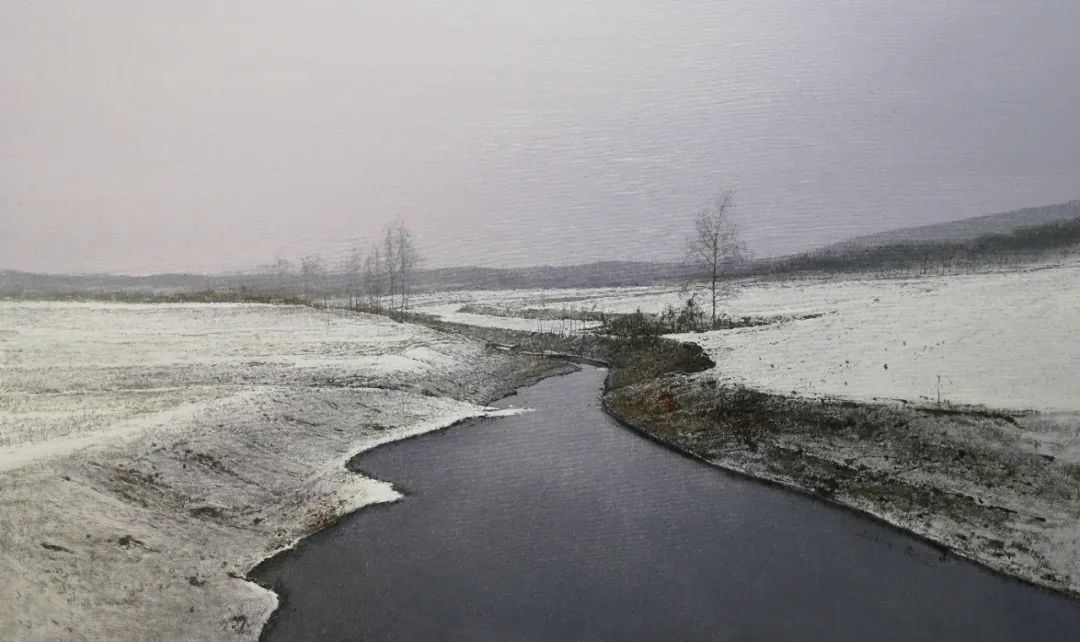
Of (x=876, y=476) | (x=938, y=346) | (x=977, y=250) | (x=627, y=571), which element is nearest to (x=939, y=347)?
(x=938, y=346)

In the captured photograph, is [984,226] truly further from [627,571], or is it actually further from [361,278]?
[361,278]

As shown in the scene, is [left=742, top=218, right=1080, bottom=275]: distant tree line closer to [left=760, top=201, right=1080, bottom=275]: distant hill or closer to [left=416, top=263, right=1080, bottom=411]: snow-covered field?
[left=760, top=201, right=1080, bottom=275]: distant hill

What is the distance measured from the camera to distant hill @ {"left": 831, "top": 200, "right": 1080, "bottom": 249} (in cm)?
1648

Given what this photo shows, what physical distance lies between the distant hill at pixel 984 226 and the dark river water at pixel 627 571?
8.53m

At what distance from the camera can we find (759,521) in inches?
635

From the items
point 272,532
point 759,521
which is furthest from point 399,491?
point 759,521

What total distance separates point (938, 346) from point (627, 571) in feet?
53.5

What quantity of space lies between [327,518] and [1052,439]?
1637cm

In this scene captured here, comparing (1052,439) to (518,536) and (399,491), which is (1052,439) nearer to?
(518,536)

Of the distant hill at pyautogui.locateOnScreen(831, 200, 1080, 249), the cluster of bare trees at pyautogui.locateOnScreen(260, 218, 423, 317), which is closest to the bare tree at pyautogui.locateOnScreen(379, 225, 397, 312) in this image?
the cluster of bare trees at pyautogui.locateOnScreen(260, 218, 423, 317)

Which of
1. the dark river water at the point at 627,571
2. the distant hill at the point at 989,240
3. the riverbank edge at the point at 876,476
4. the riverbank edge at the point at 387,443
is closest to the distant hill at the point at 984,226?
the distant hill at the point at 989,240

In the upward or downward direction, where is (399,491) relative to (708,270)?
downward

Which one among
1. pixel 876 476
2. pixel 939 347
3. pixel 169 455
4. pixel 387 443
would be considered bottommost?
pixel 387 443

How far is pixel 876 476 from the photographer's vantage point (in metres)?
17.6
